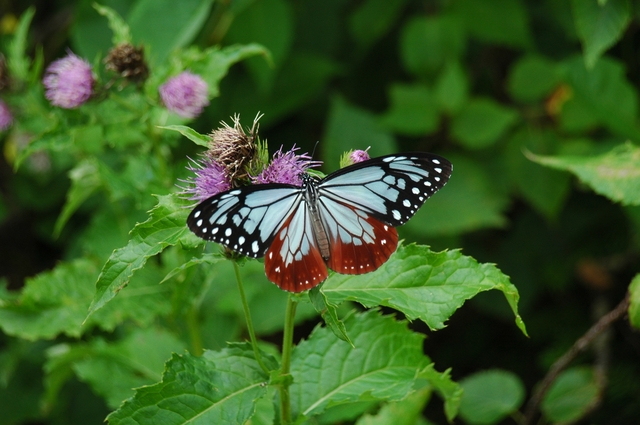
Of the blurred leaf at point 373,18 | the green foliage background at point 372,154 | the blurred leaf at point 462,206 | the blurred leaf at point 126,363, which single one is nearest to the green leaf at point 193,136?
the green foliage background at point 372,154

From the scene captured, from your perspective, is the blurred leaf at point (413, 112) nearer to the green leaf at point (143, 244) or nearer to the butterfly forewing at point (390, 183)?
the butterfly forewing at point (390, 183)

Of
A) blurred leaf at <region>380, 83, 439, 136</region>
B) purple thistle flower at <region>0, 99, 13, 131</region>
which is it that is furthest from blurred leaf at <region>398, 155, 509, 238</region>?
purple thistle flower at <region>0, 99, 13, 131</region>

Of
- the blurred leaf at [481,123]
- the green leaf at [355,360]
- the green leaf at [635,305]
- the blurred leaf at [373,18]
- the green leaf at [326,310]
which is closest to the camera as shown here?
the green leaf at [326,310]

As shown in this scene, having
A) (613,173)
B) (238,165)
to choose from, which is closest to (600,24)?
(613,173)

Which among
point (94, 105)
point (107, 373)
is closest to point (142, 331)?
point (107, 373)

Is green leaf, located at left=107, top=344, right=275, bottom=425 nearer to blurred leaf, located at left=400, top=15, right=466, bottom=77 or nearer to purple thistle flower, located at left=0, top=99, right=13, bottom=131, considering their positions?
purple thistle flower, located at left=0, top=99, right=13, bottom=131

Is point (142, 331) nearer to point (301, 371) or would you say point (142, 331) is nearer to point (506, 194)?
point (301, 371)

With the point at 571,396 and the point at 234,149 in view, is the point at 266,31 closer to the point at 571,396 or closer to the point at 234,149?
the point at 234,149
